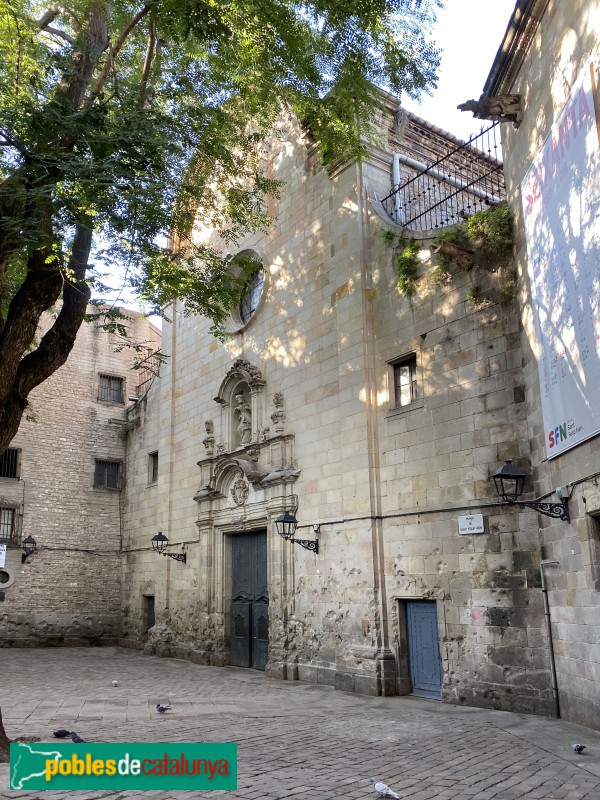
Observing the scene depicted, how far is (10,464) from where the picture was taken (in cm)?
1958

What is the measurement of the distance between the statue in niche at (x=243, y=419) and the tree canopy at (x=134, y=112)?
371 centimetres

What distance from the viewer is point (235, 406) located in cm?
1557

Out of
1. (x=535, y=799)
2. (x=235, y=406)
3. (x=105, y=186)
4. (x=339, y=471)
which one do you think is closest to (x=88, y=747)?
(x=535, y=799)

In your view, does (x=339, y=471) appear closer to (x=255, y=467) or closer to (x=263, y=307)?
(x=255, y=467)

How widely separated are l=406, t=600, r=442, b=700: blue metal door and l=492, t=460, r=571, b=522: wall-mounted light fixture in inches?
92.4

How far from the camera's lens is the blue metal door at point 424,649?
A: 10.1 metres

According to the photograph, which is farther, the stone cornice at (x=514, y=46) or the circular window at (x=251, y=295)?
the circular window at (x=251, y=295)

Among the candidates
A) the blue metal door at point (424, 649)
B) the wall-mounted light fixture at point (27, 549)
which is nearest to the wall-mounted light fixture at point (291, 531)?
the blue metal door at point (424, 649)

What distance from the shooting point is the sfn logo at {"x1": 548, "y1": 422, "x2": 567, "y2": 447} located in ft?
26.0

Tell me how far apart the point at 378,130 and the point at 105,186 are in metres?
7.64

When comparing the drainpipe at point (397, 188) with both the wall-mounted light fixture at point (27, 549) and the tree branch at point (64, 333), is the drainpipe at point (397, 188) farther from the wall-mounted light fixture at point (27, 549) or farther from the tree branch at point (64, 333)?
the wall-mounted light fixture at point (27, 549)

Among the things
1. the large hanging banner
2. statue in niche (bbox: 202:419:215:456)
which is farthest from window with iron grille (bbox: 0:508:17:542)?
the large hanging banner

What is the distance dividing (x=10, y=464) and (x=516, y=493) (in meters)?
15.4

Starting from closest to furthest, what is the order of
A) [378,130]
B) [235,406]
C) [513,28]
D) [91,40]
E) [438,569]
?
[91,40] < [513,28] < [438,569] < [378,130] < [235,406]
